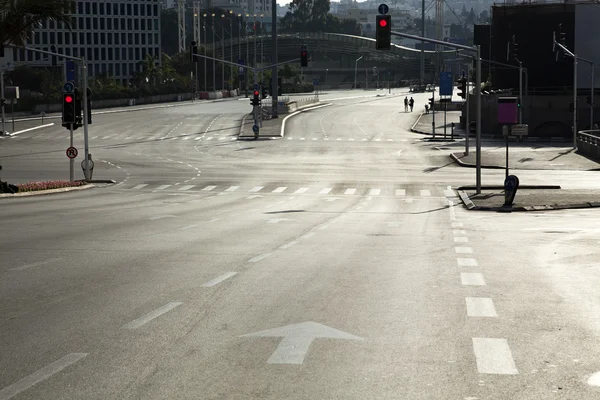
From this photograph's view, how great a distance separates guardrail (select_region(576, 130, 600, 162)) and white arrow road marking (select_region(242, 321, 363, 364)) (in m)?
59.4

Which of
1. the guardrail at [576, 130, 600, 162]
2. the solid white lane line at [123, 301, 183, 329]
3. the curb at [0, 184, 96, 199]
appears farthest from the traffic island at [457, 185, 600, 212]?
the solid white lane line at [123, 301, 183, 329]

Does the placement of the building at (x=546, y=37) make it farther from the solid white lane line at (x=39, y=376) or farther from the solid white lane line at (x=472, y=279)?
the solid white lane line at (x=39, y=376)

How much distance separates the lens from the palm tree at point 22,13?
4584 centimetres

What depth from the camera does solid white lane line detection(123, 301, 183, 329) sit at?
1198 centimetres

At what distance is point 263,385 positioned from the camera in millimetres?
9086

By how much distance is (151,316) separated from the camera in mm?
12586

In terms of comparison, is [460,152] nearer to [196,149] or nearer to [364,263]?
[196,149]

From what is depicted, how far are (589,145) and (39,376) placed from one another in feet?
220

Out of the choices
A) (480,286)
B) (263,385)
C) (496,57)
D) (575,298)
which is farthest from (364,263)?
(496,57)

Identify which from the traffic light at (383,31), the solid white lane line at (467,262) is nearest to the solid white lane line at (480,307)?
the solid white lane line at (467,262)

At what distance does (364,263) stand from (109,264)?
4.66 meters

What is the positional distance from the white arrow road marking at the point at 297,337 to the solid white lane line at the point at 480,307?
2.11 meters

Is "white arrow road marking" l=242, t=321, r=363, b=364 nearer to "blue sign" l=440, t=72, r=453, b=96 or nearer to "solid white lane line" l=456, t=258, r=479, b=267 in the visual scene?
"solid white lane line" l=456, t=258, r=479, b=267

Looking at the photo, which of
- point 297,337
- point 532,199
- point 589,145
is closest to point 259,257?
point 297,337
